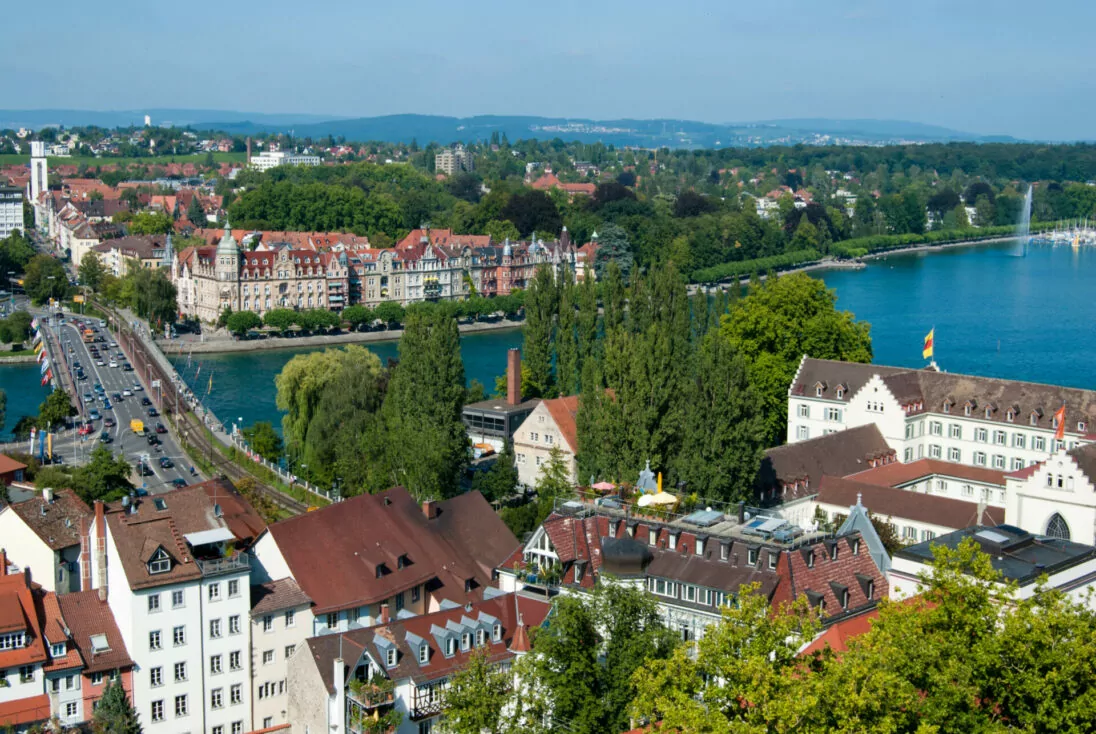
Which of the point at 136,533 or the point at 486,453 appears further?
the point at 486,453

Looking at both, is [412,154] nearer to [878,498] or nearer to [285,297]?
[285,297]

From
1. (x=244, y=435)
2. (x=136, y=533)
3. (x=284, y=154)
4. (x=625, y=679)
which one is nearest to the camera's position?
(x=625, y=679)

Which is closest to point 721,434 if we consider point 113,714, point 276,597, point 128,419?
point 276,597

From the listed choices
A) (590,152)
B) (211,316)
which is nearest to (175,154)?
(590,152)

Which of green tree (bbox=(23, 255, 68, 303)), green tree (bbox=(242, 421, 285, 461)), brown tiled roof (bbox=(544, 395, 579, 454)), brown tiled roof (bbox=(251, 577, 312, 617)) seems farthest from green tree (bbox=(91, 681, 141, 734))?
green tree (bbox=(23, 255, 68, 303))

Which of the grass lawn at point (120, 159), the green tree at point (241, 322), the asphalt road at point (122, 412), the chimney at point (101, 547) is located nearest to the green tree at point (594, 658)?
the chimney at point (101, 547)

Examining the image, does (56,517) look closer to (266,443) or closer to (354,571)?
(354,571)

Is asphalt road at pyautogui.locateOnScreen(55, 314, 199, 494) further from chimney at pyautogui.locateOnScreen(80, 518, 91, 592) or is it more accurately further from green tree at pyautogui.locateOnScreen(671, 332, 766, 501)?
green tree at pyautogui.locateOnScreen(671, 332, 766, 501)
